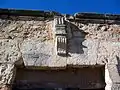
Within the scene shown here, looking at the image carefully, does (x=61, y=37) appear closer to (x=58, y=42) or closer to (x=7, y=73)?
(x=58, y=42)

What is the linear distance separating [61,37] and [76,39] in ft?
0.97

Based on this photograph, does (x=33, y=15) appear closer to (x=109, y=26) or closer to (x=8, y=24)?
(x=8, y=24)

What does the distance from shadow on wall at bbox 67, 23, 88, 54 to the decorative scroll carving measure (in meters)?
0.11

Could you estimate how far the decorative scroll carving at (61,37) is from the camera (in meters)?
4.14

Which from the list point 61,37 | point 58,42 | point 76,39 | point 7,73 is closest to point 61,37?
point 61,37

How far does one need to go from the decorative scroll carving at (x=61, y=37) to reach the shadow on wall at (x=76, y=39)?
0.11 meters

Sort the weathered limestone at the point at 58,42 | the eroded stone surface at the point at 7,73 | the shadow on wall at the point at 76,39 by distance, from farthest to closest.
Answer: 1. the shadow on wall at the point at 76,39
2. the weathered limestone at the point at 58,42
3. the eroded stone surface at the point at 7,73

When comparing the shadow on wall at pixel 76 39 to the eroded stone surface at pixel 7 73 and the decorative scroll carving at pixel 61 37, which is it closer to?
the decorative scroll carving at pixel 61 37

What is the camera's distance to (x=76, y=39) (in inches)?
172

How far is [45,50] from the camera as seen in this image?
4.17m

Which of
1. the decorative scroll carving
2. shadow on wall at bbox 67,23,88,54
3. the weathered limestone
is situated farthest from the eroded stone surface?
shadow on wall at bbox 67,23,88,54

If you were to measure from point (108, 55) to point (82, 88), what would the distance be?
686 millimetres

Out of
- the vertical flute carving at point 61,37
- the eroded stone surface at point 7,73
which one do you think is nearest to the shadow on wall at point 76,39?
the vertical flute carving at point 61,37

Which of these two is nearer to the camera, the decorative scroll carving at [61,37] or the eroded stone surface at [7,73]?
the eroded stone surface at [7,73]
